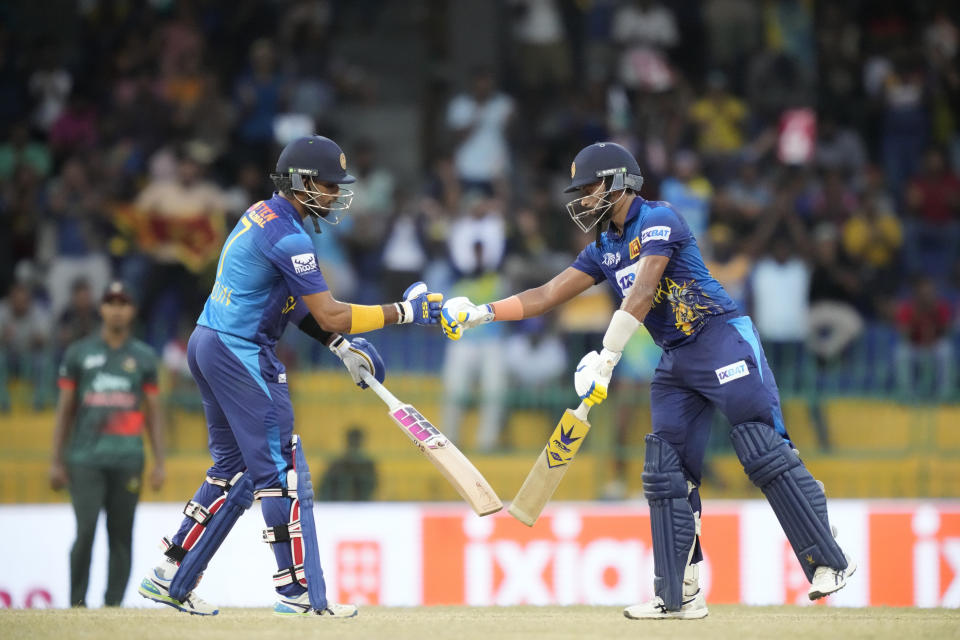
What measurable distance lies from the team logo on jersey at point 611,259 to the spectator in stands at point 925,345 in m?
5.01

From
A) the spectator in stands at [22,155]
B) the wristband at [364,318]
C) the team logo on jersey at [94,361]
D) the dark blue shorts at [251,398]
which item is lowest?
the dark blue shorts at [251,398]

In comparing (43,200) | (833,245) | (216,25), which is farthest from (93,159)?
(833,245)

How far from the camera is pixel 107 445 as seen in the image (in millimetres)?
9109

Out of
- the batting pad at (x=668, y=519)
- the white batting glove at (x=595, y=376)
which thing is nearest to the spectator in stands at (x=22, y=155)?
the white batting glove at (x=595, y=376)

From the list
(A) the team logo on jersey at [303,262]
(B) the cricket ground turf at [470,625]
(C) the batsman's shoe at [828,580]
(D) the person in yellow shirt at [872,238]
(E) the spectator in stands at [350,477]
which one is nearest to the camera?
(B) the cricket ground turf at [470,625]

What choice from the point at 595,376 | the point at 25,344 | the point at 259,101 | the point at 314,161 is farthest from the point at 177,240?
the point at 595,376

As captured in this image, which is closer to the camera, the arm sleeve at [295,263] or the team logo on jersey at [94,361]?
the arm sleeve at [295,263]

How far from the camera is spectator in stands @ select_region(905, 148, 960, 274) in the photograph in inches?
554

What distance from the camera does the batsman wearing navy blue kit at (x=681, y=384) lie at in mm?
6625

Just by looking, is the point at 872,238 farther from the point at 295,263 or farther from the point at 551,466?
the point at 295,263

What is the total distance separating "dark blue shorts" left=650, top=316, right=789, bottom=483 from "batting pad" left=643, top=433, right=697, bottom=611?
16cm

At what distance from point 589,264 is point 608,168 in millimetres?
613

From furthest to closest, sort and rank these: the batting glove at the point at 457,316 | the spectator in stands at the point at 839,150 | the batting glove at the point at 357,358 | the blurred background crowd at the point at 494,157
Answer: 1. the spectator in stands at the point at 839,150
2. the blurred background crowd at the point at 494,157
3. the batting glove at the point at 457,316
4. the batting glove at the point at 357,358

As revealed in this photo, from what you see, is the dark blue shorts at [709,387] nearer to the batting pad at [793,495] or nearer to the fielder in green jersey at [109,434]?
the batting pad at [793,495]
